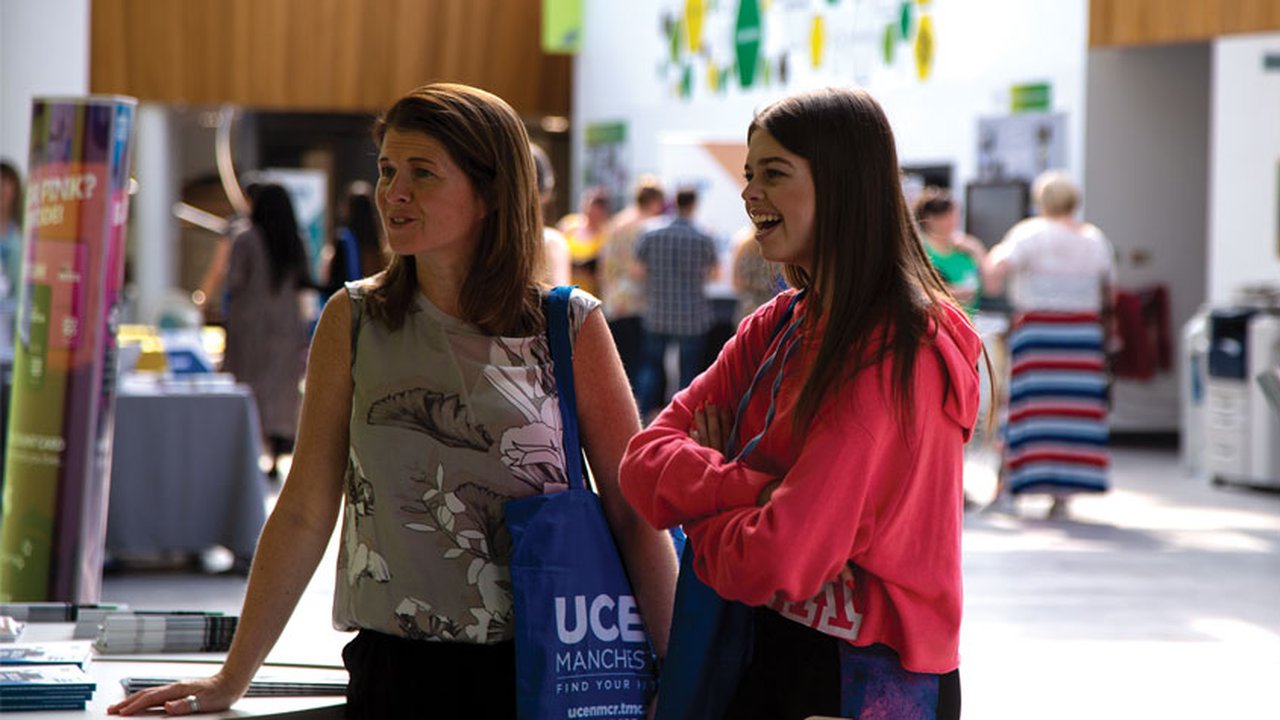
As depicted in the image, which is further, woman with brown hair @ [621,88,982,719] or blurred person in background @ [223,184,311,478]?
blurred person in background @ [223,184,311,478]

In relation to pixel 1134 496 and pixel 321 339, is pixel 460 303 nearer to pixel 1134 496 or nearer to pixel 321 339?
pixel 321 339

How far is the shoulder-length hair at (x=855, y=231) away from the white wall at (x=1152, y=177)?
11394 mm

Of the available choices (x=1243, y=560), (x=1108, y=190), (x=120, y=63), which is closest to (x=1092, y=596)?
(x=1243, y=560)

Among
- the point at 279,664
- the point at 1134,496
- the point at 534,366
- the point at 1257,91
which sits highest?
the point at 1257,91

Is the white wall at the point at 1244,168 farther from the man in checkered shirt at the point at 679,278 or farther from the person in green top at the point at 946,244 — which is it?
the man in checkered shirt at the point at 679,278

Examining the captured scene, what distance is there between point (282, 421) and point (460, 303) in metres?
7.39

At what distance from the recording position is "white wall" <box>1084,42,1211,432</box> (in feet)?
42.3

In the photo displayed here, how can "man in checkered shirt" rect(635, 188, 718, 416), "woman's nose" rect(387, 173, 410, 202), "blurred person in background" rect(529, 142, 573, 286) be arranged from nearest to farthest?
"woman's nose" rect(387, 173, 410, 202) < "blurred person in background" rect(529, 142, 573, 286) < "man in checkered shirt" rect(635, 188, 718, 416)

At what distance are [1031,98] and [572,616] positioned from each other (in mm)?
11626

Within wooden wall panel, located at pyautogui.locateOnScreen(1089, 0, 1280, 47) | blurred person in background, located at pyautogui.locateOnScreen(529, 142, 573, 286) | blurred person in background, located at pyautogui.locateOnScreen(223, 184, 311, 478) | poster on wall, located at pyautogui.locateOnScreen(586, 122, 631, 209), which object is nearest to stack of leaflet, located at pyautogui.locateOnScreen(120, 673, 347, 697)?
blurred person in background, located at pyautogui.locateOnScreen(529, 142, 573, 286)

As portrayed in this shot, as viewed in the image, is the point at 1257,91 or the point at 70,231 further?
the point at 1257,91

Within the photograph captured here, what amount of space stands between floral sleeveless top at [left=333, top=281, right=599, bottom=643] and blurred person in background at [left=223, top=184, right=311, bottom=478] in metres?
7.01

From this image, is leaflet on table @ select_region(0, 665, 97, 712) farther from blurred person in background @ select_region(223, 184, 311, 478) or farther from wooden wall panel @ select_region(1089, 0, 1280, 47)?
wooden wall panel @ select_region(1089, 0, 1280, 47)

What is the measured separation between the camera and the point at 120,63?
18.2 m
